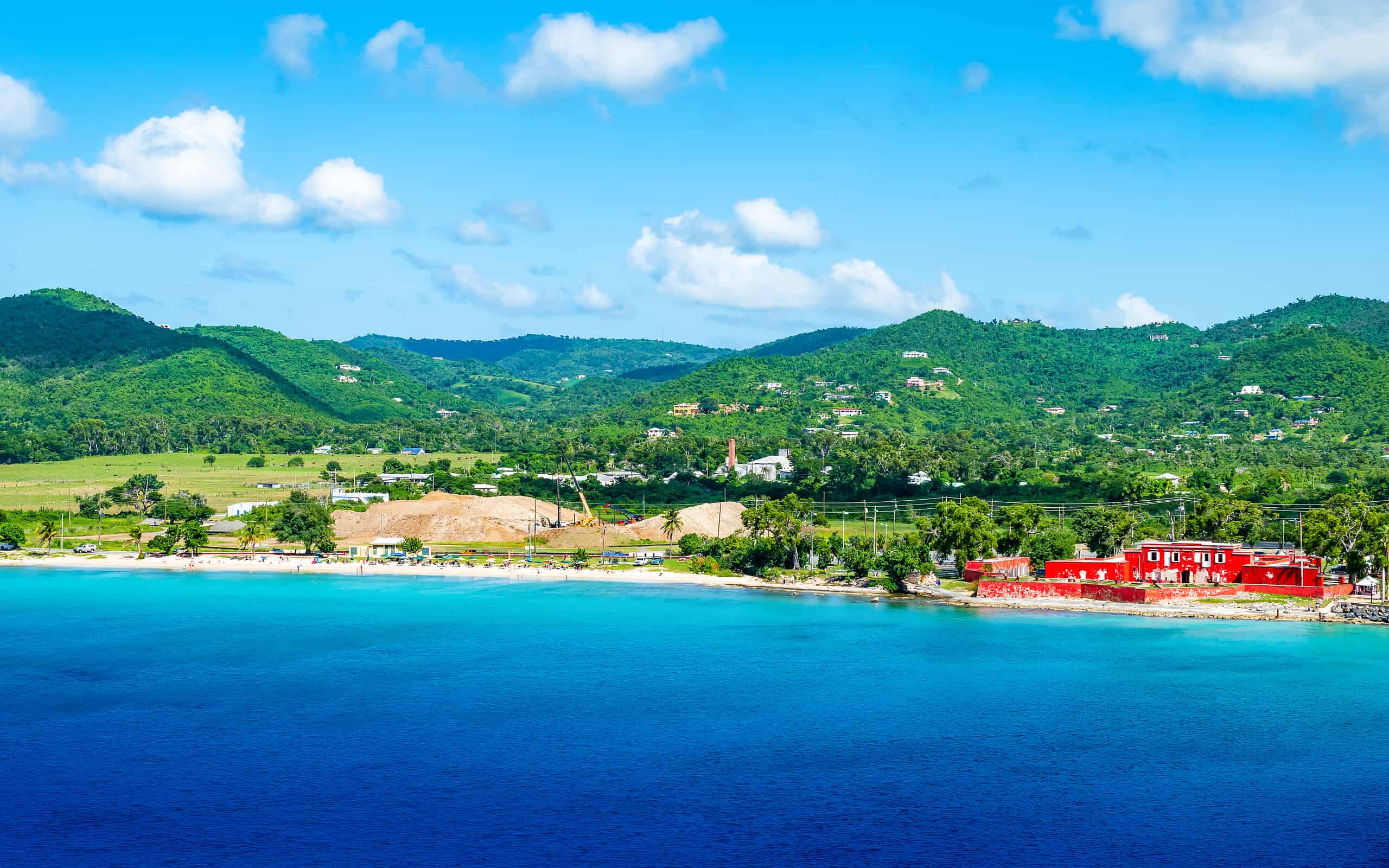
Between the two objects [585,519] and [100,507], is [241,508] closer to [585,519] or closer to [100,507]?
[100,507]

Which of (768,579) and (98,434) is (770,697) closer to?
(768,579)

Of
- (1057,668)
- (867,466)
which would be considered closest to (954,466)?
→ (867,466)

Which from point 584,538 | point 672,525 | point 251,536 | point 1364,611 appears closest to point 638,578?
point 672,525

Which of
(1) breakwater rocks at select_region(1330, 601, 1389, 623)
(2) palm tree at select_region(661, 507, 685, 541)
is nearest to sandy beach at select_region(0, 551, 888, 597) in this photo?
(2) palm tree at select_region(661, 507, 685, 541)

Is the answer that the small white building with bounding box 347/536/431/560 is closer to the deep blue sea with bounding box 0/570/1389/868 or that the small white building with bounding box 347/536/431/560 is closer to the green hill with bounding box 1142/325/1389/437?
the deep blue sea with bounding box 0/570/1389/868

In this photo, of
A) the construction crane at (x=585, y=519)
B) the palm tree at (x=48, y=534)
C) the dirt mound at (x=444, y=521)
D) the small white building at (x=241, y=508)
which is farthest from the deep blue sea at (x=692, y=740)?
the small white building at (x=241, y=508)

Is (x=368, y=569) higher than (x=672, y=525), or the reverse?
(x=672, y=525)
